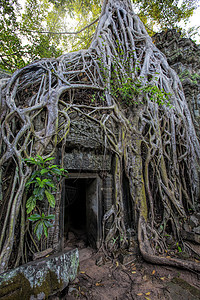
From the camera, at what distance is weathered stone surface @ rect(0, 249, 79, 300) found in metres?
1.34

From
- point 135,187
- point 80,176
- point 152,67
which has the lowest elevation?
point 135,187

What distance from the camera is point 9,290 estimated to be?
132 centimetres

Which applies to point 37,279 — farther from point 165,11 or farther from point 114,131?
point 165,11

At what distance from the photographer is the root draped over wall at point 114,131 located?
2.51 m

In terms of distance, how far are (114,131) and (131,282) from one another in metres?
2.71

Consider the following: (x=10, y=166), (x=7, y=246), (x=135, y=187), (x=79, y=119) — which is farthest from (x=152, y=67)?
Result: (x=7, y=246)

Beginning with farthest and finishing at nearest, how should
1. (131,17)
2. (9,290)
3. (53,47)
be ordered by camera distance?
(53,47)
(131,17)
(9,290)

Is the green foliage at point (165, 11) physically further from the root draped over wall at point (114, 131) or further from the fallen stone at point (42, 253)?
the fallen stone at point (42, 253)

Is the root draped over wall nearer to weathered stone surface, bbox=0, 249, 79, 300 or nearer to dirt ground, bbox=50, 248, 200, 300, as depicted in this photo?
dirt ground, bbox=50, 248, 200, 300

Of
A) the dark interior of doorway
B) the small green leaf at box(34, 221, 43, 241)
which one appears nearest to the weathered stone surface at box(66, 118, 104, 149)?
the small green leaf at box(34, 221, 43, 241)

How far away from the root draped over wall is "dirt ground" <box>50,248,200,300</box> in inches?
7.1

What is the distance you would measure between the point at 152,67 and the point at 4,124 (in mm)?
4245

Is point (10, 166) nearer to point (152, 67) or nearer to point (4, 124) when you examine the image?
point (4, 124)

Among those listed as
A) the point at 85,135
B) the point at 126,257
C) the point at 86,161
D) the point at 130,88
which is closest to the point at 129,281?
the point at 126,257
